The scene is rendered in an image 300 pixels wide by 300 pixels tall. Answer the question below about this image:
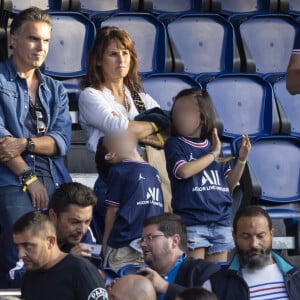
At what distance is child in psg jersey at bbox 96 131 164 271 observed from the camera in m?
6.35

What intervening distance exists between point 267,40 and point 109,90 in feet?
7.89

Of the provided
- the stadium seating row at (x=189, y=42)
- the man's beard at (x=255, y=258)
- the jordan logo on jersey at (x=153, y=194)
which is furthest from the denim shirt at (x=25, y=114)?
A: the stadium seating row at (x=189, y=42)

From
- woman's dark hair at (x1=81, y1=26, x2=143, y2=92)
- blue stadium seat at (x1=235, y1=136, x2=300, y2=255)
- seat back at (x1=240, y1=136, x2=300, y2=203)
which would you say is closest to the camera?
woman's dark hair at (x1=81, y1=26, x2=143, y2=92)

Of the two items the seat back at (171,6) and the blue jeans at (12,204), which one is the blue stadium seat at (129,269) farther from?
the seat back at (171,6)

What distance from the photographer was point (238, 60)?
8.92m

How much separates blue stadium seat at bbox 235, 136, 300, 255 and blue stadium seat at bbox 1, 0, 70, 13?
1959 mm

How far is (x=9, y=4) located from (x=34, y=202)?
262 centimetres

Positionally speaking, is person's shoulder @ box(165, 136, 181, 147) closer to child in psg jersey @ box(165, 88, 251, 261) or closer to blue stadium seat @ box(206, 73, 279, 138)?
child in psg jersey @ box(165, 88, 251, 261)

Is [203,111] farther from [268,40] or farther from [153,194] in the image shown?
[268,40]

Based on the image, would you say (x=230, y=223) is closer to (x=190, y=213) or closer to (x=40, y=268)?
(x=190, y=213)

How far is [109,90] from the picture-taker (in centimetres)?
714

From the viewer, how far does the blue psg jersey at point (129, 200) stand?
20.9 feet

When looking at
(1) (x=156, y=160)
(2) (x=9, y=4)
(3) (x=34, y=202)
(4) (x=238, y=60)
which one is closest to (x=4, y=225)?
(3) (x=34, y=202)

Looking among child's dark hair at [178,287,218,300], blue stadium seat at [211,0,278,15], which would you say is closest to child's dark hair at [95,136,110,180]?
child's dark hair at [178,287,218,300]
